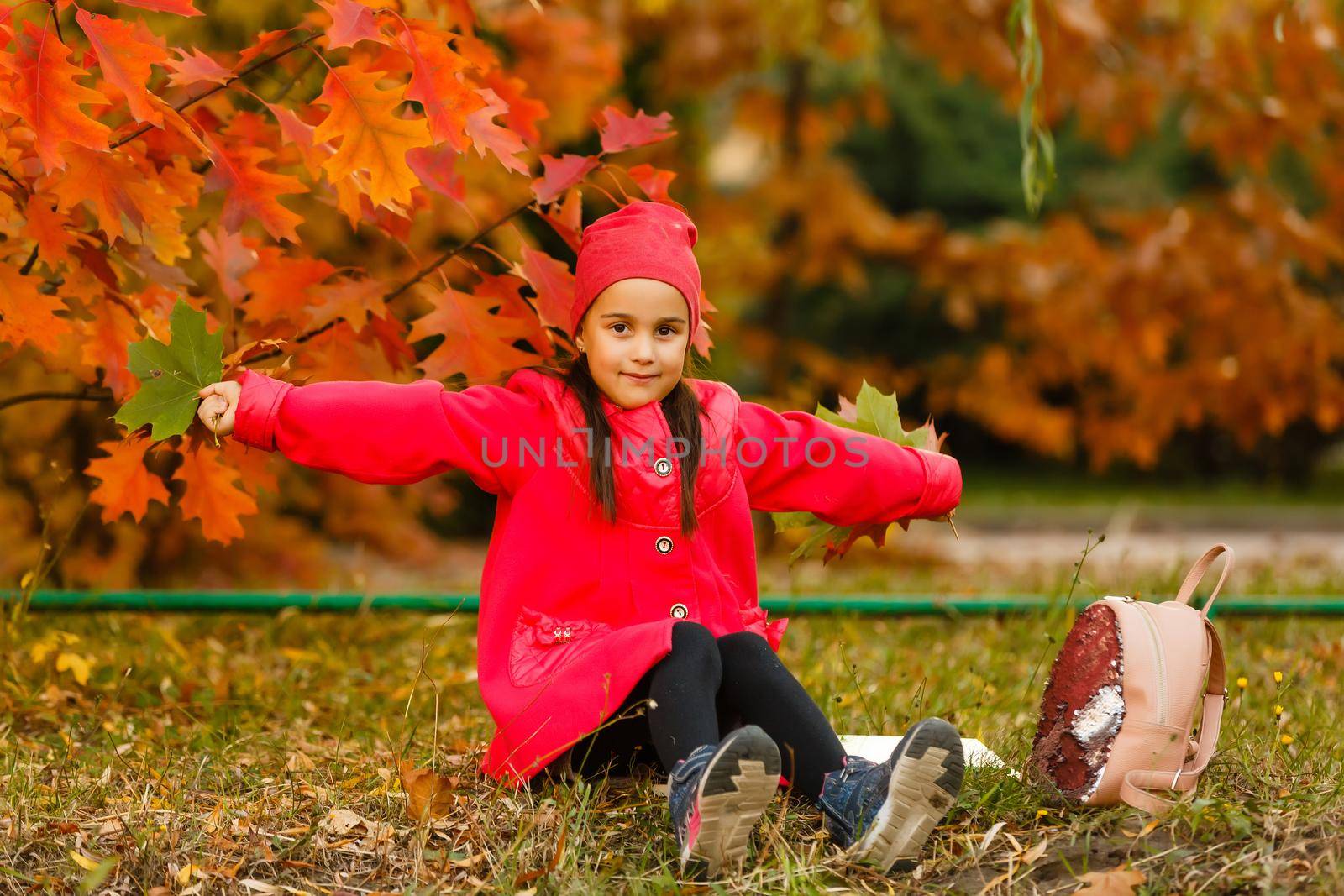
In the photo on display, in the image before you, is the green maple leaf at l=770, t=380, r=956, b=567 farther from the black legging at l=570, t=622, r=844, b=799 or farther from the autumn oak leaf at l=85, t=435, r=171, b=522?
the autumn oak leaf at l=85, t=435, r=171, b=522

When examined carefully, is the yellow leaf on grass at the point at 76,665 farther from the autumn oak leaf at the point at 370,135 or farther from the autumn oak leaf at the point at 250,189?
the autumn oak leaf at the point at 370,135

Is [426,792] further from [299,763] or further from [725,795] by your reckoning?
[725,795]

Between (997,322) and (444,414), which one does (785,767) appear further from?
(997,322)

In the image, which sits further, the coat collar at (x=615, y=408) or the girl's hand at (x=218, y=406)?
the coat collar at (x=615, y=408)

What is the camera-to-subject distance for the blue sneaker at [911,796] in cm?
206

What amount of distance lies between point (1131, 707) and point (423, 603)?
7.43 feet

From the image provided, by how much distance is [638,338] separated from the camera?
7.86ft

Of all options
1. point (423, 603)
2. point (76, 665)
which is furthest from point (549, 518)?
point (423, 603)

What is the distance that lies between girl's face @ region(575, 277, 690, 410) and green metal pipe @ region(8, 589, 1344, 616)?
1.51 meters

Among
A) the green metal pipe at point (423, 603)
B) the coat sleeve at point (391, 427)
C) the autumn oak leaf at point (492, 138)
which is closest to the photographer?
the coat sleeve at point (391, 427)

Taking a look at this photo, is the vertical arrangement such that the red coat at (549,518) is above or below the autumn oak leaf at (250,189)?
below

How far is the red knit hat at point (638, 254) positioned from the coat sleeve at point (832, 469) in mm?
251

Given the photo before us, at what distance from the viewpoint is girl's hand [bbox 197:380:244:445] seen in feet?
7.45

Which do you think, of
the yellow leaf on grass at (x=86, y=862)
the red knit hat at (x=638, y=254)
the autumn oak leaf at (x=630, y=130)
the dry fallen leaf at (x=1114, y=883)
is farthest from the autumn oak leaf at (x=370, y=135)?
the dry fallen leaf at (x=1114, y=883)
